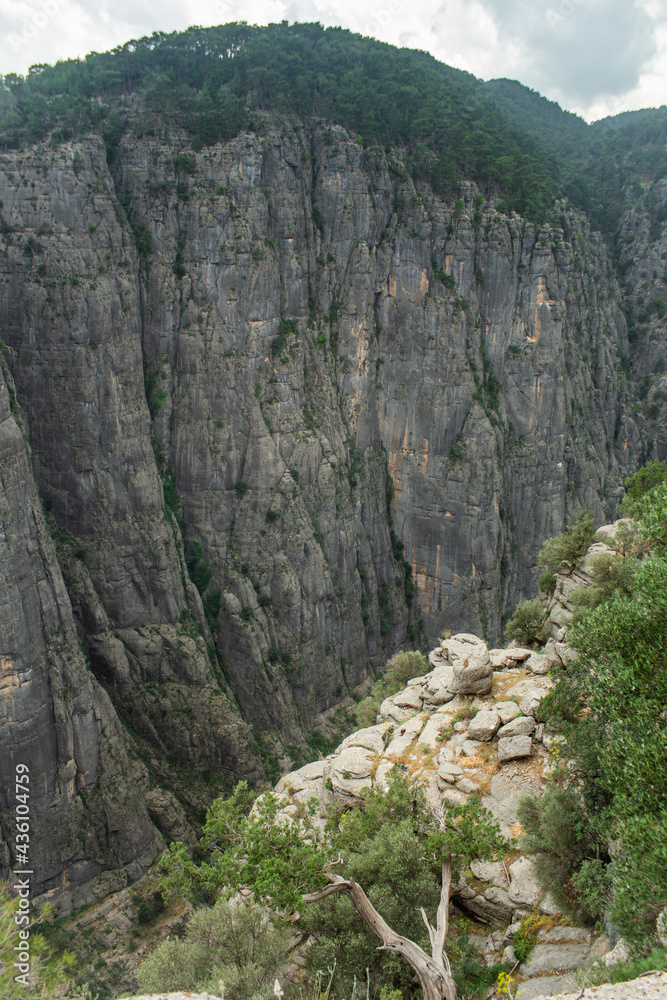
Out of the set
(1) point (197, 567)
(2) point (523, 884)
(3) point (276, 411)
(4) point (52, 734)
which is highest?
(3) point (276, 411)

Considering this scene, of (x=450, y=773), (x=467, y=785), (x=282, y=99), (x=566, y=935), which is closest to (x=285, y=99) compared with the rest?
(x=282, y=99)

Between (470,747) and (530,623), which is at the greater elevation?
(530,623)

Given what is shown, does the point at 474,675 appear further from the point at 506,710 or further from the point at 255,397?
the point at 255,397

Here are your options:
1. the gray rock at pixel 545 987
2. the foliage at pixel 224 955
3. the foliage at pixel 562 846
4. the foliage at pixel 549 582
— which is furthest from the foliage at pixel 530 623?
the foliage at pixel 224 955

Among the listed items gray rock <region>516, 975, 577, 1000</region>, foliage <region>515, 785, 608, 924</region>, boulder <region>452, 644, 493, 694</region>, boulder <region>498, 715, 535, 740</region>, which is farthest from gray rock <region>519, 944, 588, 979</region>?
boulder <region>452, 644, 493, 694</region>

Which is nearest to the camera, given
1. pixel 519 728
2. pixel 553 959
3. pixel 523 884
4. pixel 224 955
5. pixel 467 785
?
pixel 553 959

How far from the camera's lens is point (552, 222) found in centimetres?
6200

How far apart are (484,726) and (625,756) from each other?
27.4 feet

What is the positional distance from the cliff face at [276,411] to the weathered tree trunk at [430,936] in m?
23.4

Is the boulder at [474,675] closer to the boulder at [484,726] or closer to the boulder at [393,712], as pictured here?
the boulder at [484,726]

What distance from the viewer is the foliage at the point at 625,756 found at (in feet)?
36.6

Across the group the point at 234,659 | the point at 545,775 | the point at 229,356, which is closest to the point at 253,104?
the point at 229,356

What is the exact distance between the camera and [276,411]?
51.6m

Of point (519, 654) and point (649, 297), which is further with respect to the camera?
point (649, 297)
